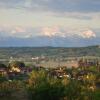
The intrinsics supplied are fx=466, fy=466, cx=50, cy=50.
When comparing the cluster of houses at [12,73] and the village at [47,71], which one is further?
the village at [47,71]

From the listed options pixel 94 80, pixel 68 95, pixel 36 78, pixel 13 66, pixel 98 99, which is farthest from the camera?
pixel 13 66

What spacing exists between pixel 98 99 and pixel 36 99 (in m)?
8.47

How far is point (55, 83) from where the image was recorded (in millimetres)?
65000

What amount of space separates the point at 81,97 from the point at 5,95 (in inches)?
419

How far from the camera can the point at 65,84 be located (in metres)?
65.2

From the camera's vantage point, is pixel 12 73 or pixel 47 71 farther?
pixel 47 71

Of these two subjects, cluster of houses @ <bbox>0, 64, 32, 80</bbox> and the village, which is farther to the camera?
the village

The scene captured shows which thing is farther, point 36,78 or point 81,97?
point 36,78

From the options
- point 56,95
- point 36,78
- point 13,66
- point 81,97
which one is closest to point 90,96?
point 81,97

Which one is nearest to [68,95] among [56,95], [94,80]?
[56,95]

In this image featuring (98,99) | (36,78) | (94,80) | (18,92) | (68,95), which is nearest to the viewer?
(98,99)

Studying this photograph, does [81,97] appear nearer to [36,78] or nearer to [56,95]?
[56,95]

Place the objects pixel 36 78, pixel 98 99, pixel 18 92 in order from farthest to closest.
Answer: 1. pixel 36 78
2. pixel 18 92
3. pixel 98 99

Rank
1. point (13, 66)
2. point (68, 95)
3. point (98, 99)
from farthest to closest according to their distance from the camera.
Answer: point (13, 66), point (68, 95), point (98, 99)
